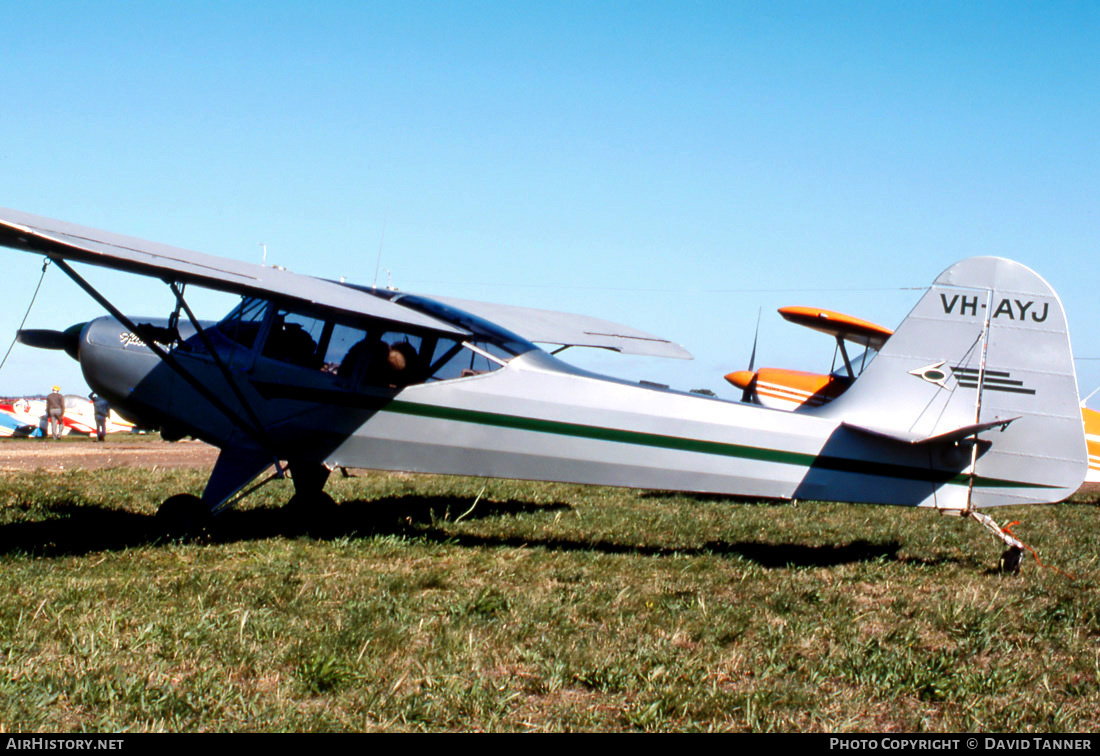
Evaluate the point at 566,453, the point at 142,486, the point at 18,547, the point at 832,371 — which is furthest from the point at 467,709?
the point at 832,371

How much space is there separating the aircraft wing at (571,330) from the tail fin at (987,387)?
3951 millimetres

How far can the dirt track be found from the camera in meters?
13.4

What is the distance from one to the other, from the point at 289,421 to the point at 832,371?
8.24m

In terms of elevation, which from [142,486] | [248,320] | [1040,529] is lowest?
[142,486]

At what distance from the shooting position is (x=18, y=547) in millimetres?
6270

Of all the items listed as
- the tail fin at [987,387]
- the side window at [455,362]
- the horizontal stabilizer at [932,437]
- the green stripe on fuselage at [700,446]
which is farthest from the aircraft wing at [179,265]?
the tail fin at [987,387]

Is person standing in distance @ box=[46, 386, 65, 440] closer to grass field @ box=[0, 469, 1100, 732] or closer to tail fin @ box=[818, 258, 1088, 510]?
grass field @ box=[0, 469, 1100, 732]

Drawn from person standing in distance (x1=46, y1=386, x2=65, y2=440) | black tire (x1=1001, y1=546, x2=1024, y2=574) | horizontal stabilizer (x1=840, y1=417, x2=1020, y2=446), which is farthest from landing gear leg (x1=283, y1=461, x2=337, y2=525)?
person standing in distance (x1=46, y1=386, x2=65, y2=440)

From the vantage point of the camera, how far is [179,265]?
629 cm

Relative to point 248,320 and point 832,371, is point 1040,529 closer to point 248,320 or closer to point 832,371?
point 832,371

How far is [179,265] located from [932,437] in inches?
228

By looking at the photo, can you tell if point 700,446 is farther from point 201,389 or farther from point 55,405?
point 55,405
